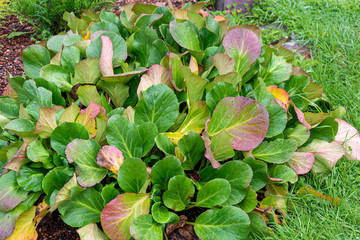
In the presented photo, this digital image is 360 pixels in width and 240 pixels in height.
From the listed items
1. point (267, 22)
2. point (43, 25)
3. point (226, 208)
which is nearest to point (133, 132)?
point (226, 208)

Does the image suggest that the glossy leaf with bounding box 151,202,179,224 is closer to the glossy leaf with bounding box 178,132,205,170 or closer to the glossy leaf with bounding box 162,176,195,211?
the glossy leaf with bounding box 162,176,195,211

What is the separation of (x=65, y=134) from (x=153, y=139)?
0.42m

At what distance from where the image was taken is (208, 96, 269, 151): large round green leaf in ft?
5.39

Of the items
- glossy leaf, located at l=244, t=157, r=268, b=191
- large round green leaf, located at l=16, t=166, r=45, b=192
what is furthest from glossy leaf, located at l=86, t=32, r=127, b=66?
glossy leaf, located at l=244, t=157, r=268, b=191

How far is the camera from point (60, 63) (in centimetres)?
192

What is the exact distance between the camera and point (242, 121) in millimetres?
1681

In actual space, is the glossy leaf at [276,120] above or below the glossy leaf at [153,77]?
below

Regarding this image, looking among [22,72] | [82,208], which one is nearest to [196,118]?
[82,208]

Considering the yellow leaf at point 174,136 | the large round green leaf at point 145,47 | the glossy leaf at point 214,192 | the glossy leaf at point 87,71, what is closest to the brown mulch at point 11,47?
the glossy leaf at point 87,71

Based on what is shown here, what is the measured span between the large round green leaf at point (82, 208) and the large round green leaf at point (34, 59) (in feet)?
2.64

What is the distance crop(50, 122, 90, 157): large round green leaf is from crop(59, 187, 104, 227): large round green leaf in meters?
0.22

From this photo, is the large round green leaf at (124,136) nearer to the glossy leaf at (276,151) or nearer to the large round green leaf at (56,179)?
the large round green leaf at (56,179)

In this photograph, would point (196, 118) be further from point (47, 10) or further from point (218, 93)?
point (47, 10)

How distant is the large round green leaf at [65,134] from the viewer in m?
1.60
